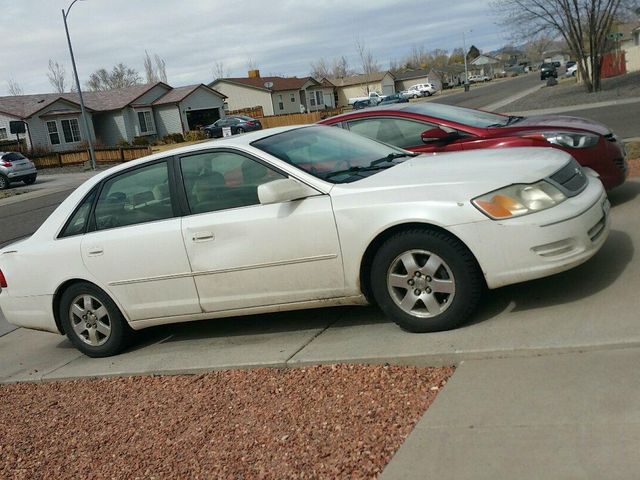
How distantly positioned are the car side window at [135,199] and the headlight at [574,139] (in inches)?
154

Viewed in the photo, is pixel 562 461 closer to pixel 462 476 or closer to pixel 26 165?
pixel 462 476

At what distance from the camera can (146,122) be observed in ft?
177

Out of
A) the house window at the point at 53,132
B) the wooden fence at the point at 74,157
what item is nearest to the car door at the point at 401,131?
the wooden fence at the point at 74,157

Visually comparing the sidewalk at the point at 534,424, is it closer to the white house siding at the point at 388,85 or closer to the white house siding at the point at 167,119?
the white house siding at the point at 167,119

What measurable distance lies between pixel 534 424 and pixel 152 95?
5458 centimetres

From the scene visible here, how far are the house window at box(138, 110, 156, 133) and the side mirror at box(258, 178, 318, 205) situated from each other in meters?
50.9

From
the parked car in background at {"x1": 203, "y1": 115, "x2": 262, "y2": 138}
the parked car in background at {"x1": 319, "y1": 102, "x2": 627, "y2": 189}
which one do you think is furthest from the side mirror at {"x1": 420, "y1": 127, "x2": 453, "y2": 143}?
the parked car in background at {"x1": 203, "y1": 115, "x2": 262, "y2": 138}

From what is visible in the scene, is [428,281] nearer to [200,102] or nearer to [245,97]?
[200,102]

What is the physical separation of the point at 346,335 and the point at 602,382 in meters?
2.01

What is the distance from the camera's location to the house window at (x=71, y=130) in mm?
48688

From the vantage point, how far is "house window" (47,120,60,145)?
47.9 metres

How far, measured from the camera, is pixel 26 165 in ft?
109

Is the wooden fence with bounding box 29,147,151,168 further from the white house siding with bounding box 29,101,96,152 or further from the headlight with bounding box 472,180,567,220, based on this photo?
the headlight with bounding box 472,180,567,220

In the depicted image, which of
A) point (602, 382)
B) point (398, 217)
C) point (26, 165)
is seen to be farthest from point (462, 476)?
point (26, 165)
